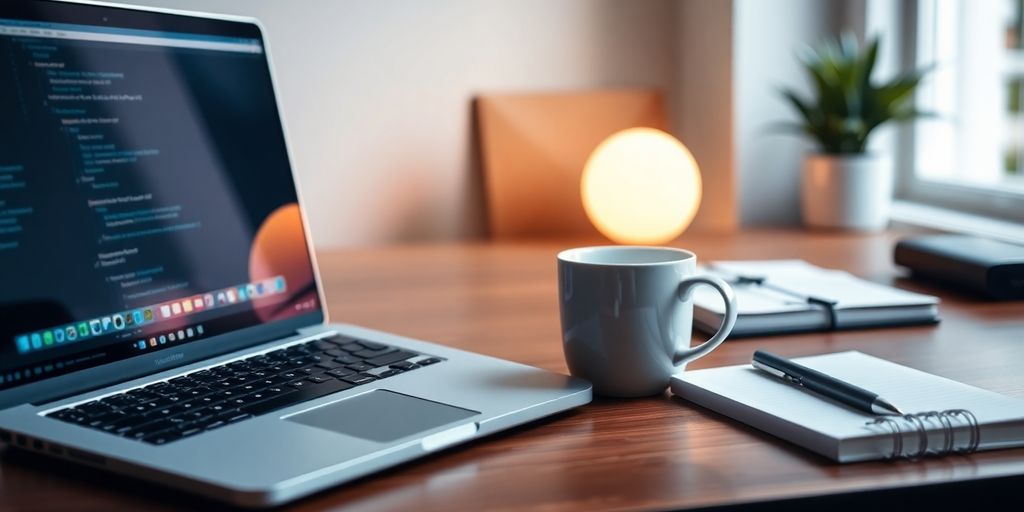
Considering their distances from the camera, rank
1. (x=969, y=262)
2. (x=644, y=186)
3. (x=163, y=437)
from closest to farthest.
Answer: (x=163, y=437), (x=969, y=262), (x=644, y=186)

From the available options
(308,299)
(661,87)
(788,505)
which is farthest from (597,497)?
(661,87)

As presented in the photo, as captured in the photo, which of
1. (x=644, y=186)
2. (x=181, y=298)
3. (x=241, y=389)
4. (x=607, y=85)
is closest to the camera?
(x=241, y=389)

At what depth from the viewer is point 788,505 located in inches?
21.7

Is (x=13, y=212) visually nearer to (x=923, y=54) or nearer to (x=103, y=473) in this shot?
(x=103, y=473)

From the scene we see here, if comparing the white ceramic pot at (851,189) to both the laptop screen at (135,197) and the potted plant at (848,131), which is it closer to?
the potted plant at (848,131)

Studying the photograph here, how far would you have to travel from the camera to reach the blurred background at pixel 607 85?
165cm

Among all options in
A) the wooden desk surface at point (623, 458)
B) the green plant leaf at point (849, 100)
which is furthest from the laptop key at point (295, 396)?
the green plant leaf at point (849, 100)

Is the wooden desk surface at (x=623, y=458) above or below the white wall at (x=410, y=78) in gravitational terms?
below

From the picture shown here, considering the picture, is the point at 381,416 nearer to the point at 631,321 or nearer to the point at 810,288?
the point at 631,321

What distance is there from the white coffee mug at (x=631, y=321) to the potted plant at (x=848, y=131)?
0.95 m

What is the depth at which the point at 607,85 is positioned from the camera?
71.1 inches

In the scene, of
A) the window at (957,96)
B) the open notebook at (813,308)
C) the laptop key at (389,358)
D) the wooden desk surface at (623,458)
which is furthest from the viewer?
the window at (957,96)

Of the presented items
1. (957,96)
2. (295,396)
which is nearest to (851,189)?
(957,96)

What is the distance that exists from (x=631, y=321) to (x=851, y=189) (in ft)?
3.28
